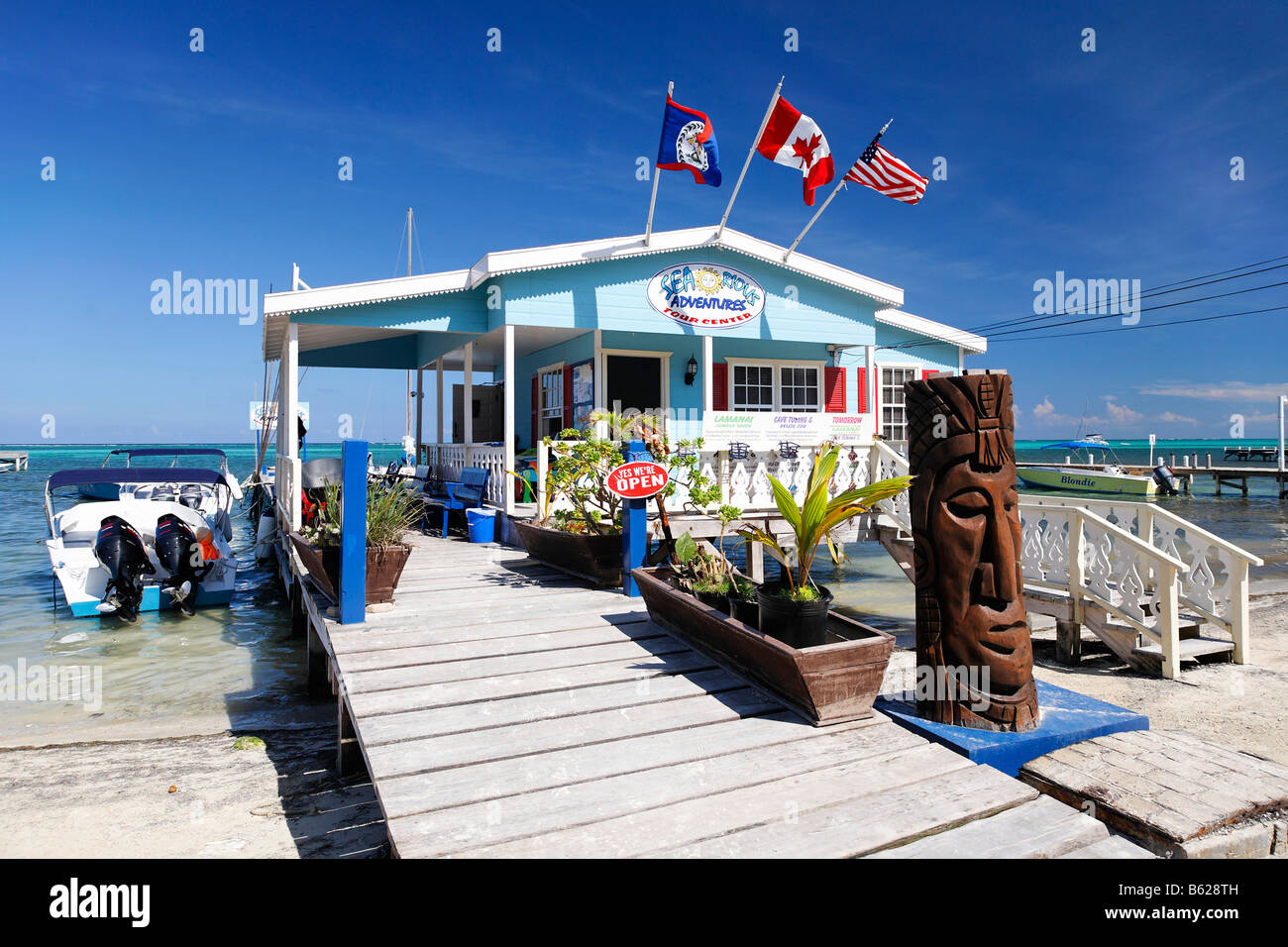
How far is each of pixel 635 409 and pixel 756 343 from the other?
2.82 m

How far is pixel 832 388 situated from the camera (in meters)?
14.5

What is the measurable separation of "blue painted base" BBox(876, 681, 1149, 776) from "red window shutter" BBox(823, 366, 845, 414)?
10243 mm

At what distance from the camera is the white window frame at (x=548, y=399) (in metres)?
14.2

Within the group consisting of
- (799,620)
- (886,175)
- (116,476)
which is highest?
(886,175)

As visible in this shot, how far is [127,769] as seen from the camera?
19.1 ft

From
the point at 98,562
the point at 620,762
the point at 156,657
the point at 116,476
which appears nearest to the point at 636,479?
the point at 620,762

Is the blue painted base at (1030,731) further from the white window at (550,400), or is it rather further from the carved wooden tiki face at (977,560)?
the white window at (550,400)

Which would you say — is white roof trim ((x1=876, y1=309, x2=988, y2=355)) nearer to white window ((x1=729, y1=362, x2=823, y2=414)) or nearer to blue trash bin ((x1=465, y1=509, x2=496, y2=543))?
white window ((x1=729, y1=362, x2=823, y2=414))

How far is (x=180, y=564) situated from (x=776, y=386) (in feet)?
37.1

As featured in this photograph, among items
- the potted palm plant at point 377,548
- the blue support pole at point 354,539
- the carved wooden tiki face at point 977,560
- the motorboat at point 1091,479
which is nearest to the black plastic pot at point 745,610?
the carved wooden tiki face at point 977,560

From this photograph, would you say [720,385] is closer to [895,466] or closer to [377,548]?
[895,466]

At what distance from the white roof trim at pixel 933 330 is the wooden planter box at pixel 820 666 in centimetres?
1144
